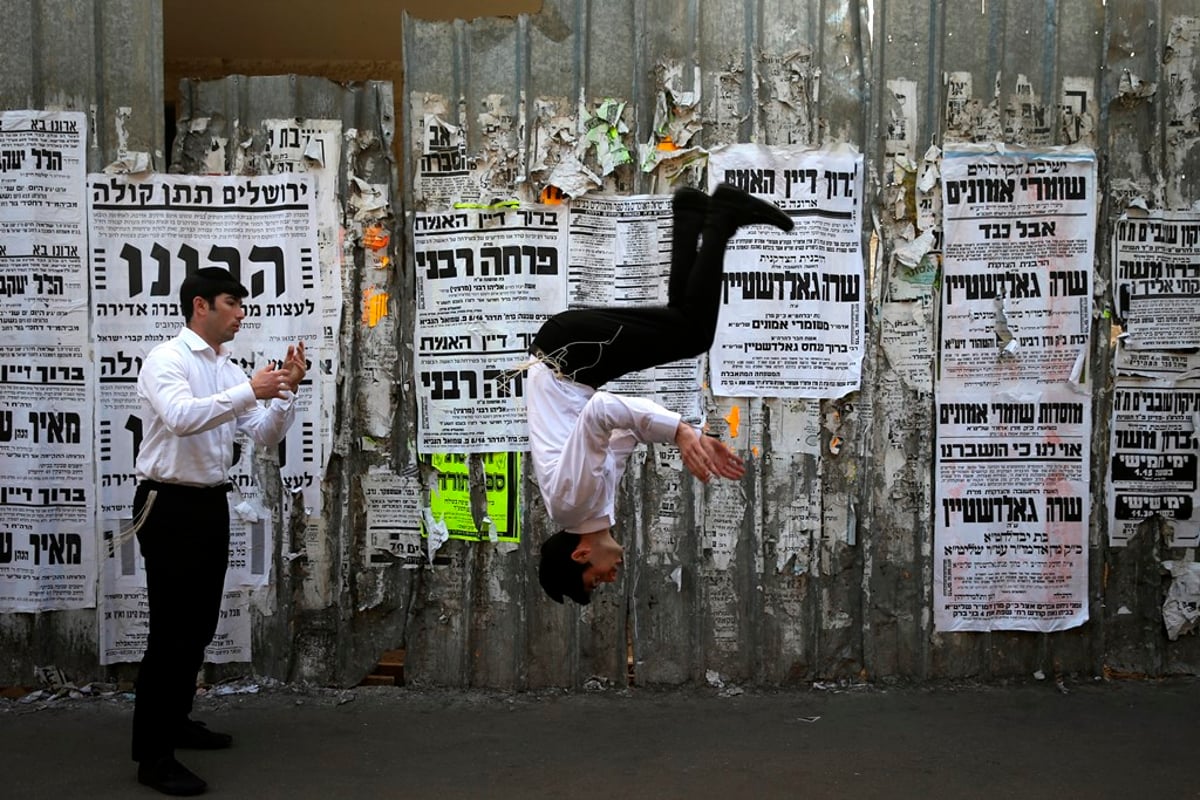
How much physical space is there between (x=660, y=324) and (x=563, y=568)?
0.95m

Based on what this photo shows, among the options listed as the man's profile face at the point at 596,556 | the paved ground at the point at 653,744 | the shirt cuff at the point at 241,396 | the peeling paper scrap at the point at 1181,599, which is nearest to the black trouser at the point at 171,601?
the paved ground at the point at 653,744

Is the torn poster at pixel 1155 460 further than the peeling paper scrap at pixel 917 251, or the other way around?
the torn poster at pixel 1155 460

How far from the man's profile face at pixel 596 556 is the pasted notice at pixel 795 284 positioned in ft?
5.05

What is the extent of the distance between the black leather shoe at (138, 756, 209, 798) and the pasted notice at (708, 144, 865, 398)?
2.82 meters

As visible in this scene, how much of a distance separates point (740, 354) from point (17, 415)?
11.0 feet

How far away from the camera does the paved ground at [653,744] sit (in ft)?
15.2

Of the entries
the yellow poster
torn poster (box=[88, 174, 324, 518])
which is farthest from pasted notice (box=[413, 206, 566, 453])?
torn poster (box=[88, 174, 324, 518])

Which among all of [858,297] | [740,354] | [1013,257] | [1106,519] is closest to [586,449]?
[740,354]

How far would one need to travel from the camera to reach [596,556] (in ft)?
14.4

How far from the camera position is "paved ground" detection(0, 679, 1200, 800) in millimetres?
4641

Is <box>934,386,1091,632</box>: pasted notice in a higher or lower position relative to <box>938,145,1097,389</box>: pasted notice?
lower

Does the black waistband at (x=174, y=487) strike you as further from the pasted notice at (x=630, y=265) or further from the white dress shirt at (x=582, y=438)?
the pasted notice at (x=630, y=265)

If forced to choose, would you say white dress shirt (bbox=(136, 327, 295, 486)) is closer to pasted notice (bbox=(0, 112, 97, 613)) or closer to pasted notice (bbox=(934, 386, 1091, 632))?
pasted notice (bbox=(0, 112, 97, 613))

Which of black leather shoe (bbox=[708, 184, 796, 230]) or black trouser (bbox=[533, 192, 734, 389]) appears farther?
black leather shoe (bbox=[708, 184, 796, 230])
